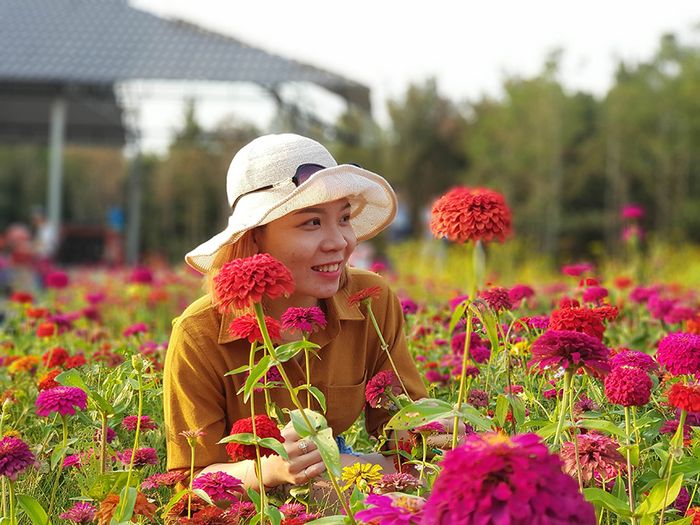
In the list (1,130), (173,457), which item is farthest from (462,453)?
(1,130)

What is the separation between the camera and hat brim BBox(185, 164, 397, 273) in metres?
2.11

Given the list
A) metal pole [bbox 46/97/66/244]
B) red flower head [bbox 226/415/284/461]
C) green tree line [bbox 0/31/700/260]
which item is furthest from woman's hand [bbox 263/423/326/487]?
green tree line [bbox 0/31/700/260]

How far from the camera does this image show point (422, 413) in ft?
4.46

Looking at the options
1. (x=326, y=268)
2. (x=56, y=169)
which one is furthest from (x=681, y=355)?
(x=56, y=169)

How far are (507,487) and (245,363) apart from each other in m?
1.39

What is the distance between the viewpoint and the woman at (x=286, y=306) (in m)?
2.11

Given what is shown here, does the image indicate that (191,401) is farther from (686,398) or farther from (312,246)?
(686,398)

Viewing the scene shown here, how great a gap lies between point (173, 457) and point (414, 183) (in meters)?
23.5

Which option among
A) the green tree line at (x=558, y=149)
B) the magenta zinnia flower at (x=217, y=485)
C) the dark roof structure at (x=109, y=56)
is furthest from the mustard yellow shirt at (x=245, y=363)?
the green tree line at (x=558, y=149)

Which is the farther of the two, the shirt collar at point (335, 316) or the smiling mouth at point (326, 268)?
the shirt collar at point (335, 316)

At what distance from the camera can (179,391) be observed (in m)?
2.10

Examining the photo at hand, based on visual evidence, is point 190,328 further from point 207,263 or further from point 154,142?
point 154,142

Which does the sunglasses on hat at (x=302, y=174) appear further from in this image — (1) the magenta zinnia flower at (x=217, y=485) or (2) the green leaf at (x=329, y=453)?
(2) the green leaf at (x=329, y=453)

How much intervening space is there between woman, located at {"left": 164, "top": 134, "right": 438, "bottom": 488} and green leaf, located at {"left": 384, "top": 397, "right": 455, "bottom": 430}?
21.8 inches
